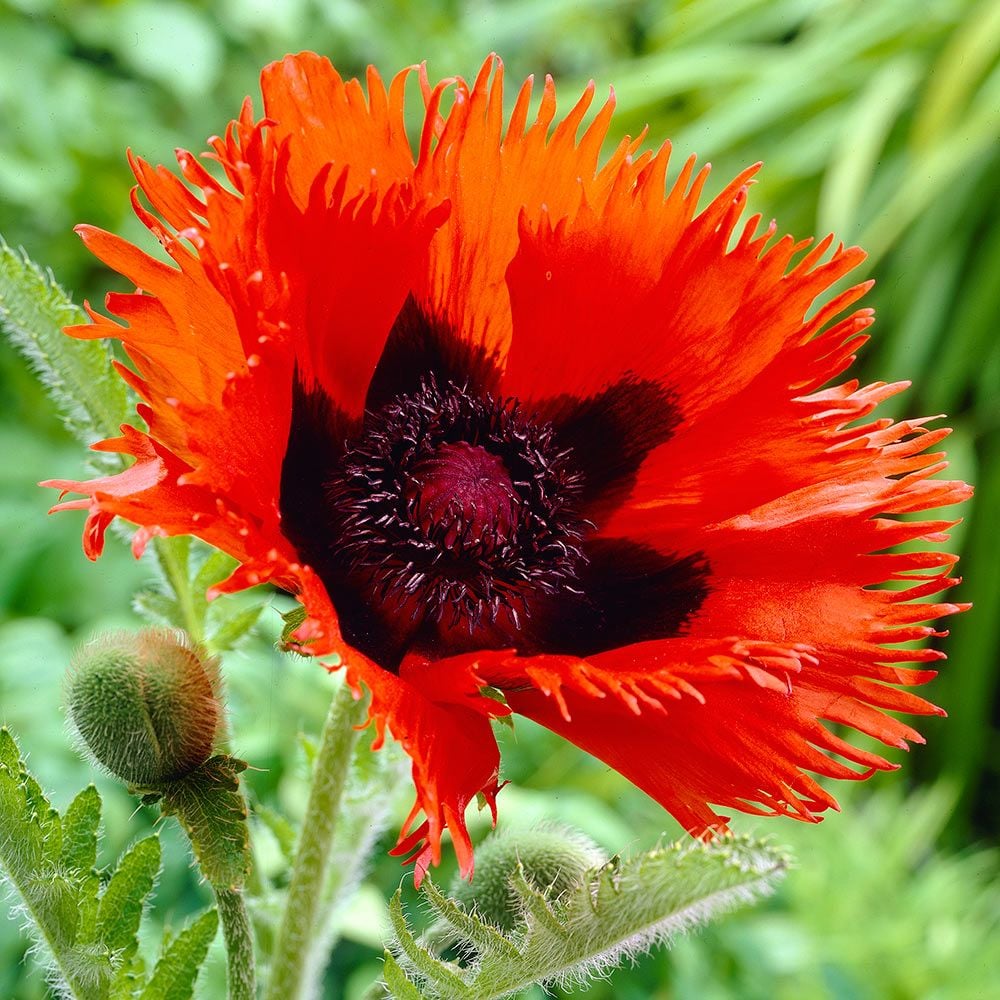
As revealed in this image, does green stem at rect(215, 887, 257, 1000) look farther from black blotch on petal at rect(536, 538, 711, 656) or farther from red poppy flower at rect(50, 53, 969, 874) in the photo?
black blotch on petal at rect(536, 538, 711, 656)

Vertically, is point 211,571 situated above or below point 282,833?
above

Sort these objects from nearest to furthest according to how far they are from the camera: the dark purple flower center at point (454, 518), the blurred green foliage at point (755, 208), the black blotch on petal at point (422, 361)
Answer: the dark purple flower center at point (454, 518)
the black blotch on petal at point (422, 361)
the blurred green foliage at point (755, 208)

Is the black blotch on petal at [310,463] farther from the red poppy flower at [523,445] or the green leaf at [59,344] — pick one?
the green leaf at [59,344]

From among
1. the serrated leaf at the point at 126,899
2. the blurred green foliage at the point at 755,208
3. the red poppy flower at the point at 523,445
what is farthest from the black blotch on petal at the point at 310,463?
the blurred green foliage at the point at 755,208

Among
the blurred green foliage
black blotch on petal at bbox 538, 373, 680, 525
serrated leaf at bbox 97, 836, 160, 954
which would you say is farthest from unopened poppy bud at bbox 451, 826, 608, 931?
the blurred green foliage

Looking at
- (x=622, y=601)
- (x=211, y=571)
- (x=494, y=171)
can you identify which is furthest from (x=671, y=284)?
(x=211, y=571)

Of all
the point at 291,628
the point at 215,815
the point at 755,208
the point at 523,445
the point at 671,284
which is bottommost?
the point at 215,815

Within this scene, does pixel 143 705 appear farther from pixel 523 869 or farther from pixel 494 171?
pixel 494 171
